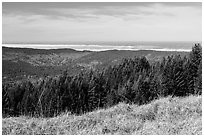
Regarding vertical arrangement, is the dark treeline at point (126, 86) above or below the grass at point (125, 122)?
below

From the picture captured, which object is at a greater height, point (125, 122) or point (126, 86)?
point (125, 122)

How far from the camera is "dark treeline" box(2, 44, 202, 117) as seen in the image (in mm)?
35812

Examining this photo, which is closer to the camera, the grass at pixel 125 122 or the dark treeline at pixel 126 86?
the grass at pixel 125 122

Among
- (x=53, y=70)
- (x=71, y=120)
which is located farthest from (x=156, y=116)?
(x=53, y=70)

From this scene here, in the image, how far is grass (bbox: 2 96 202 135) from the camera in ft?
22.9

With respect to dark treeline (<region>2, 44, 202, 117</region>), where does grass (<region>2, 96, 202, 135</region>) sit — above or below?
above

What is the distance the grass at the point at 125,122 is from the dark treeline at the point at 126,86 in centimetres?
2275

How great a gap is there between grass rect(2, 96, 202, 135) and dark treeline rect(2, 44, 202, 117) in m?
22.7

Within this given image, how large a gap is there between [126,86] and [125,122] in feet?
107

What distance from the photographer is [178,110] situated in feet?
28.1

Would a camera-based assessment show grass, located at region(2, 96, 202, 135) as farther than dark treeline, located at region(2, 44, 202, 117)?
No

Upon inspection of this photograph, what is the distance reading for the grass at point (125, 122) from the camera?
6988 mm

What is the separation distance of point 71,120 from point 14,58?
17801 centimetres

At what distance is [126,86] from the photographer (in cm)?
4012
